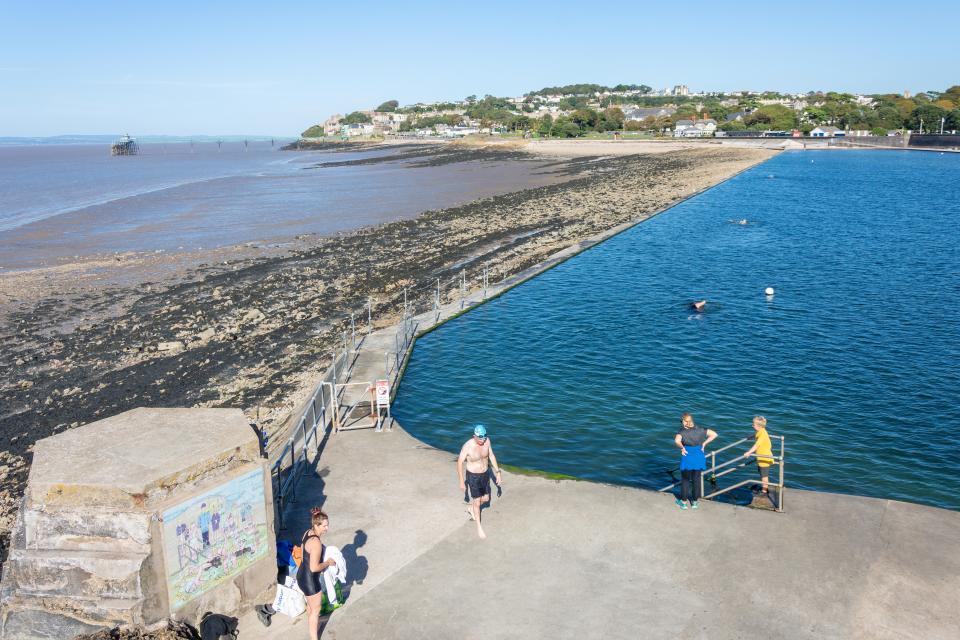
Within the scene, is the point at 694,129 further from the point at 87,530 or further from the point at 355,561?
the point at 87,530

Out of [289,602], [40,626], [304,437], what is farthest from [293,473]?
[40,626]

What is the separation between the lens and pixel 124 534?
7.84m

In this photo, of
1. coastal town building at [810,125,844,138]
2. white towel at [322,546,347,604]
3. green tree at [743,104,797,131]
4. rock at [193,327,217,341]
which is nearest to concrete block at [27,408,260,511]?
white towel at [322,546,347,604]

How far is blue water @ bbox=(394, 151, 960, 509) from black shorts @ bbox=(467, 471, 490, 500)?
497 cm

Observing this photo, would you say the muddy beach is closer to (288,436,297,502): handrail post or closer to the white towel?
(288,436,297,502): handrail post

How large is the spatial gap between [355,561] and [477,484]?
6.68 ft

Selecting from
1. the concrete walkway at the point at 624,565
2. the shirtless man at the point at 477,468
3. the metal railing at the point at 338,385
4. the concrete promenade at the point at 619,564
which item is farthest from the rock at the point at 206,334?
the shirtless man at the point at 477,468

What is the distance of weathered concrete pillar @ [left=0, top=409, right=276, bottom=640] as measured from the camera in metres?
7.80

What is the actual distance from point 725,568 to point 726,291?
981 inches

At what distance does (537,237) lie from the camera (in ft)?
149

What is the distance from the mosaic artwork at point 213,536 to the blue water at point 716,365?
782cm

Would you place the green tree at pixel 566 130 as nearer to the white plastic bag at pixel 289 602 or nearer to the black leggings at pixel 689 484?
the black leggings at pixel 689 484

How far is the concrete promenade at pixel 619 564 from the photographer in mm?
8609

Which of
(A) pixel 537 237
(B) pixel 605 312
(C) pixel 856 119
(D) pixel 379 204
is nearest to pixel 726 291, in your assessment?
(B) pixel 605 312
